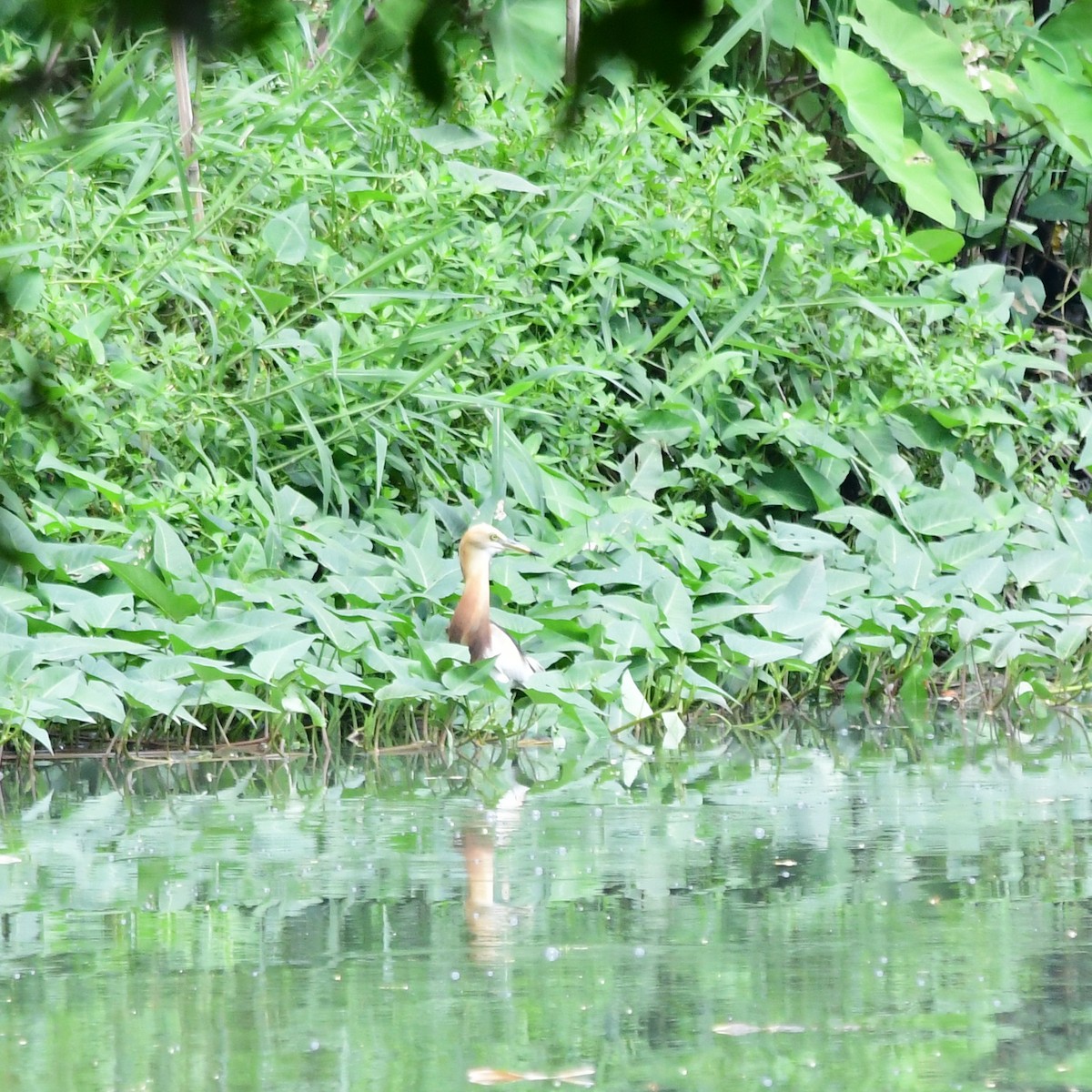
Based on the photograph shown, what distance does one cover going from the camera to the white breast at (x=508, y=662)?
17.7 feet

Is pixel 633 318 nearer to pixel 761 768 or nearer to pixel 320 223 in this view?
pixel 320 223

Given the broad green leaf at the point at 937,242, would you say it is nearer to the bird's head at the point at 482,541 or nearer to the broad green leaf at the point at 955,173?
the broad green leaf at the point at 955,173

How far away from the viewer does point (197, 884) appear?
12.1 feet

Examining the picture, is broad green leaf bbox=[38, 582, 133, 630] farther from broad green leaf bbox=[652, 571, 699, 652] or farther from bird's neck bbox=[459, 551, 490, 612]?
broad green leaf bbox=[652, 571, 699, 652]

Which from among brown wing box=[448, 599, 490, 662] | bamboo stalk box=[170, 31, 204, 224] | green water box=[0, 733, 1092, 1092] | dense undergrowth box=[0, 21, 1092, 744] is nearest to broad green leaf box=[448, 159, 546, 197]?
dense undergrowth box=[0, 21, 1092, 744]

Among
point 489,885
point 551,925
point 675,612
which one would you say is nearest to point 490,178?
point 675,612

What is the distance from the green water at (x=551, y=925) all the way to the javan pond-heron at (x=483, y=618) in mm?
443

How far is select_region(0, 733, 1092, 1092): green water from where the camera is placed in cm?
264

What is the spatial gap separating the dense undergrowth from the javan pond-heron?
12 cm

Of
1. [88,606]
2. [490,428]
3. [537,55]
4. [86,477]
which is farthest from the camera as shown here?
[537,55]

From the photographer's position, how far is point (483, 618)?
554 centimetres

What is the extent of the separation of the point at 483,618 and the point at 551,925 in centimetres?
223

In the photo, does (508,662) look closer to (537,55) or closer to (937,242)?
(537,55)

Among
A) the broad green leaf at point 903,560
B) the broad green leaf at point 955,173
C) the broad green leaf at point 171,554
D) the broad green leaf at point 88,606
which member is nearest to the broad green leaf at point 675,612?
the broad green leaf at point 903,560
